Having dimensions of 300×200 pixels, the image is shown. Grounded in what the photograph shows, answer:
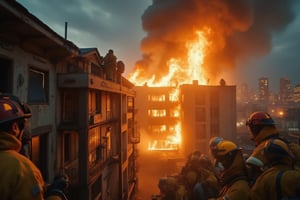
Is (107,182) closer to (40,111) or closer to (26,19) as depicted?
(40,111)

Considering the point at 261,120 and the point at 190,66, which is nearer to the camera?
the point at 261,120

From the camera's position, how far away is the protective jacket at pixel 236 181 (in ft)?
10.8

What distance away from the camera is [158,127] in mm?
47906

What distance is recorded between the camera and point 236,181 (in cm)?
352

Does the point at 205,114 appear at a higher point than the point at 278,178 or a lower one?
lower

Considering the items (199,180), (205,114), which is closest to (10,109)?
(199,180)

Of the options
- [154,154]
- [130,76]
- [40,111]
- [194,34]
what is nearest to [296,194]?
[40,111]

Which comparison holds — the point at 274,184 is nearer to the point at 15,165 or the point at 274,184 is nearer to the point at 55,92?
the point at 15,165

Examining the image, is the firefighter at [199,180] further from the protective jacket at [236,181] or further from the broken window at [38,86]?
the broken window at [38,86]

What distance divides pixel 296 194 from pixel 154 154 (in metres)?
42.2

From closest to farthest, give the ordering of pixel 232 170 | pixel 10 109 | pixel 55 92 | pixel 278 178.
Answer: pixel 10 109
pixel 278 178
pixel 232 170
pixel 55 92

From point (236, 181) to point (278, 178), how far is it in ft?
2.88

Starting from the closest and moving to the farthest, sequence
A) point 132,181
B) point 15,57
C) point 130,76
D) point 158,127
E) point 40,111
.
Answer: point 15,57
point 40,111
point 132,181
point 158,127
point 130,76

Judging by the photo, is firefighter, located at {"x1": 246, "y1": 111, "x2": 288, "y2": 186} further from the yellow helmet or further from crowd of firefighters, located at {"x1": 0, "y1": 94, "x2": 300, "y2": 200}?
the yellow helmet
